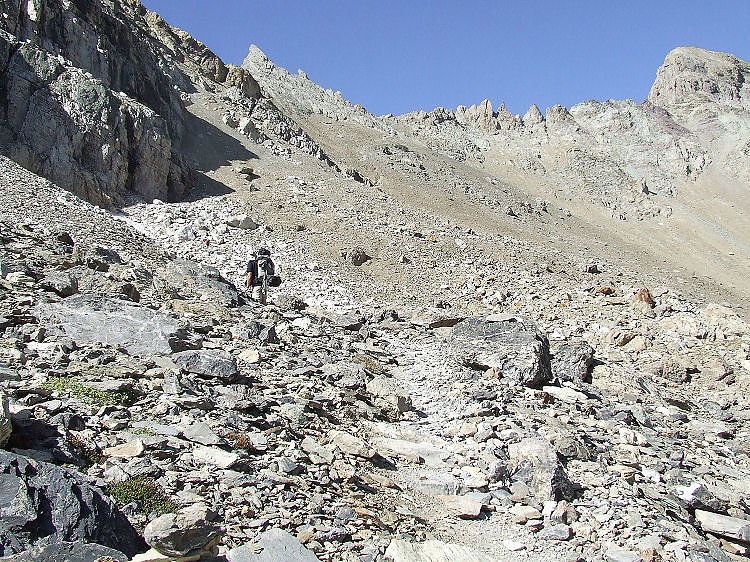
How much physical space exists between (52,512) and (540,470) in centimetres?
658

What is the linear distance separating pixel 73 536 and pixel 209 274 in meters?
16.1

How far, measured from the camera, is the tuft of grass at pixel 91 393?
A: 751 centimetres

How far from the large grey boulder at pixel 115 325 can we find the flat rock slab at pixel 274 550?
634cm

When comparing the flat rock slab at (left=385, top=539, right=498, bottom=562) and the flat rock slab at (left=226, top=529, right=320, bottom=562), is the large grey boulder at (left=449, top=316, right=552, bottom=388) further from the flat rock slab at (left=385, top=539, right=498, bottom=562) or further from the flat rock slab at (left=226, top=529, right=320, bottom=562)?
the flat rock slab at (left=226, top=529, right=320, bottom=562)

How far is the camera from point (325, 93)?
74812mm

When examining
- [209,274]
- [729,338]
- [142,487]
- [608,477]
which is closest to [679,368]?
[729,338]

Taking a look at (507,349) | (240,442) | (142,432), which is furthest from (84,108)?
(240,442)

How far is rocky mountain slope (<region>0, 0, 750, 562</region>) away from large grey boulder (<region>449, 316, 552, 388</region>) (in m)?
0.08

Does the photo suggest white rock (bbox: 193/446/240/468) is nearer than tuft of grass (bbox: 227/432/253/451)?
Yes

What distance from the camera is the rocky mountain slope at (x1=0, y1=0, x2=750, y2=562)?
585 centimetres

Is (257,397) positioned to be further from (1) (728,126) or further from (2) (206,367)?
(1) (728,126)

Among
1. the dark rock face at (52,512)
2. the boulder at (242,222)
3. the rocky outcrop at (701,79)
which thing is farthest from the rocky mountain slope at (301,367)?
the rocky outcrop at (701,79)

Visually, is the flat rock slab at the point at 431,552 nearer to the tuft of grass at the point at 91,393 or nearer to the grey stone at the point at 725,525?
the grey stone at the point at 725,525

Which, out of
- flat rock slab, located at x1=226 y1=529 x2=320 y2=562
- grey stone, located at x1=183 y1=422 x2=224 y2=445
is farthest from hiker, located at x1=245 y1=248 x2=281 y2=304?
flat rock slab, located at x1=226 y1=529 x2=320 y2=562
